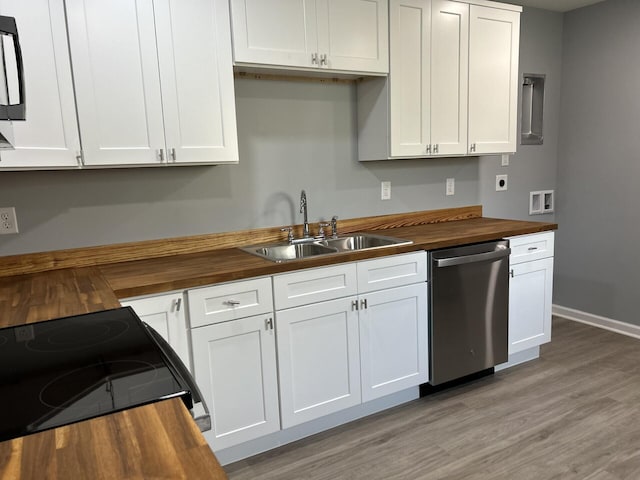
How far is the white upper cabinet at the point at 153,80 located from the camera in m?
1.97

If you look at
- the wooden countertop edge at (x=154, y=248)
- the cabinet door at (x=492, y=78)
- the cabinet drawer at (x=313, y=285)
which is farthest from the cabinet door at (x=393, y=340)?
Answer: the cabinet door at (x=492, y=78)

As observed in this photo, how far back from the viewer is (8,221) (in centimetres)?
217

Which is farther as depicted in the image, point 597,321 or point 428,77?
point 597,321

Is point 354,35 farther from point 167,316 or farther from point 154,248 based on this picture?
point 167,316

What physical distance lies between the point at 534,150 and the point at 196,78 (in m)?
2.82

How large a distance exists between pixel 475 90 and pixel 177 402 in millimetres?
2759

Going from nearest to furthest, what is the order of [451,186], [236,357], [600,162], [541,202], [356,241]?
[236,357] < [356,241] < [451,186] < [600,162] < [541,202]

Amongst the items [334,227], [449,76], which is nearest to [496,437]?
→ [334,227]

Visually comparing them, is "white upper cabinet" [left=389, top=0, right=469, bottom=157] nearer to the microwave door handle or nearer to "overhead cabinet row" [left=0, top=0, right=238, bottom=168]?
"overhead cabinet row" [left=0, top=0, right=238, bottom=168]

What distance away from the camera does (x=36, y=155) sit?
1900 millimetres

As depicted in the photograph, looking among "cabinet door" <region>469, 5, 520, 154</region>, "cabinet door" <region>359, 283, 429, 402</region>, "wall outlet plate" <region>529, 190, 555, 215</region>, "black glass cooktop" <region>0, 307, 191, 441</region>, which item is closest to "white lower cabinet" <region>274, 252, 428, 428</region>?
"cabinet door" <region>359, 283, 429, 402</region>

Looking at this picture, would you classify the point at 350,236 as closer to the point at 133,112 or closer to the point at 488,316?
the point at 488,316

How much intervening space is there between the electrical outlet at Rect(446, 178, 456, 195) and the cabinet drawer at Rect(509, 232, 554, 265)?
0.69 meters

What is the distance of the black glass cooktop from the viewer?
90cm
